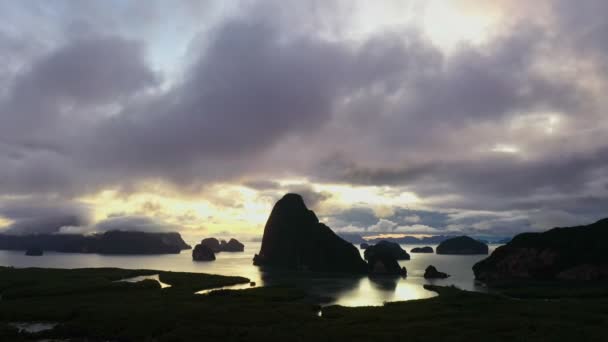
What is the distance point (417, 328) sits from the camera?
67.1 meters

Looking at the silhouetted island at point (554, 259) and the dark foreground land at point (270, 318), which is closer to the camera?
the dark foreground land at point (270, 318)

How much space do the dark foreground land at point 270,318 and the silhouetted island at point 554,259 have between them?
72811mm

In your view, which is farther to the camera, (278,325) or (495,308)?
(495,308)

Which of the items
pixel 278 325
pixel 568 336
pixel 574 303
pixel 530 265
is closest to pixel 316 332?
pixel 278 325

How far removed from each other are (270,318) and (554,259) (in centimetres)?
16691

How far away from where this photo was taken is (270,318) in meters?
76.7

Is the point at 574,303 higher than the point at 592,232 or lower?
lower

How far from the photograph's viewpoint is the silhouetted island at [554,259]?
176 meters

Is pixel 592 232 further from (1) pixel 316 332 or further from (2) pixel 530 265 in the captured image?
(1) pixel 316 332

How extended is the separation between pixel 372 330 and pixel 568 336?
1188 inches

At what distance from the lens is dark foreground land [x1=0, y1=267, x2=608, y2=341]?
62.0 meters

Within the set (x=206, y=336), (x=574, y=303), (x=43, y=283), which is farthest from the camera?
(x=43, y=283)

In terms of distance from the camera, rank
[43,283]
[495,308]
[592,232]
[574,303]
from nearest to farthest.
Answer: [495,308]
[574,303]
[43,283]
[592,232]

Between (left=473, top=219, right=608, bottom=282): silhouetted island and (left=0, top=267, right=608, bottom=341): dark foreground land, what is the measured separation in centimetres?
7281
